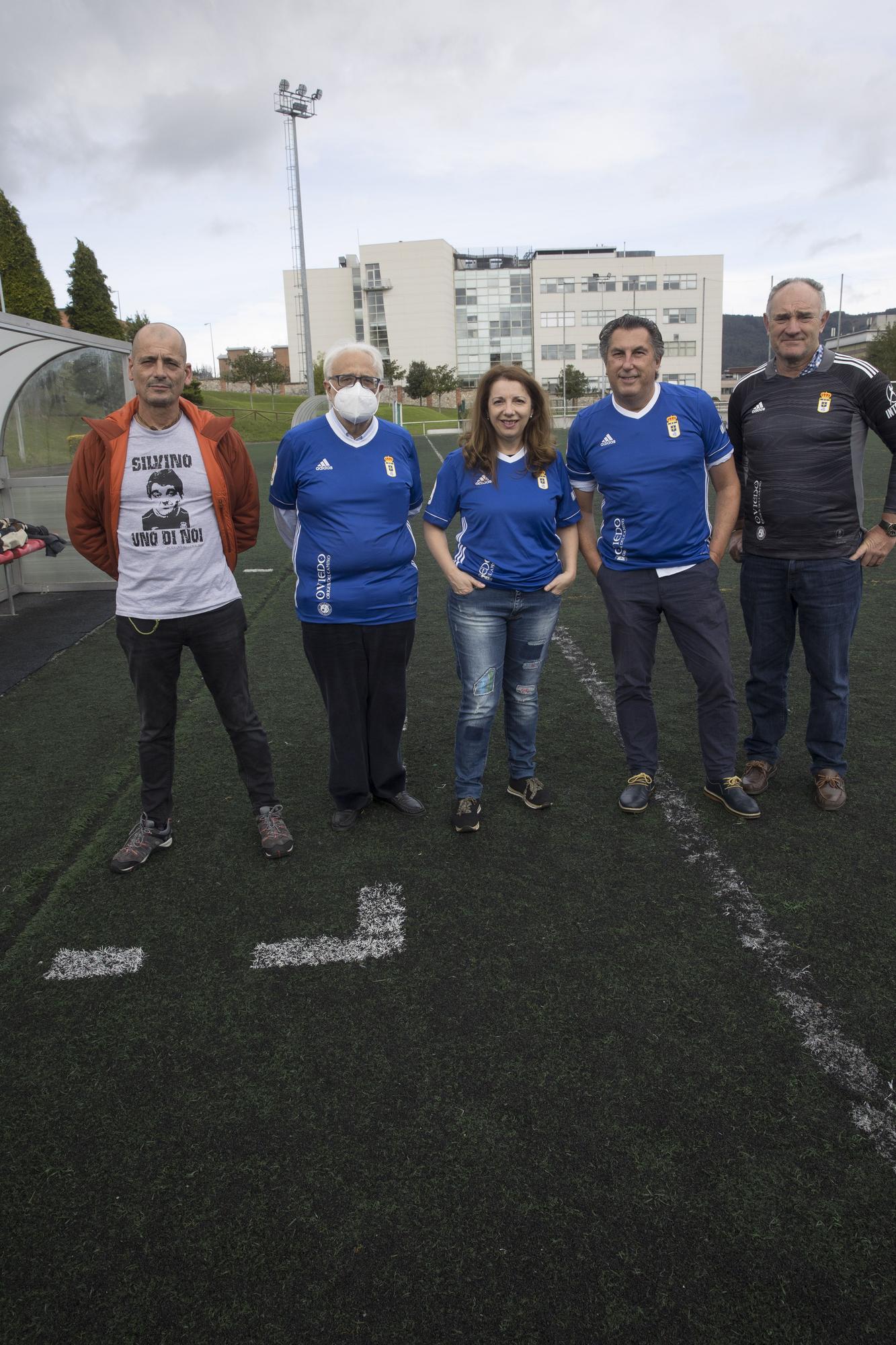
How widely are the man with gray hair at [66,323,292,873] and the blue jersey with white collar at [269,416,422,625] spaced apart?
24cm

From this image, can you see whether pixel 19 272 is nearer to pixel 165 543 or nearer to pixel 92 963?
pixel 165 543

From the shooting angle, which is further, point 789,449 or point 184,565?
point 789,449

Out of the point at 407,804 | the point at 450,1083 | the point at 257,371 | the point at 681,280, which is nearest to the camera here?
the point at 450,1083

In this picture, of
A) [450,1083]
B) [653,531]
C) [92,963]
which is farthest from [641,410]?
[92,963]

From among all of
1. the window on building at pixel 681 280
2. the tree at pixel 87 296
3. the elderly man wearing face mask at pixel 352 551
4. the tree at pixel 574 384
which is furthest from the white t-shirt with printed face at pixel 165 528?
the window on building at pixel 681 280

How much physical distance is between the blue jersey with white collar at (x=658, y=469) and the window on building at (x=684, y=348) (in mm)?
85192

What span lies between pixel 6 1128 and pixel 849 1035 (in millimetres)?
2188

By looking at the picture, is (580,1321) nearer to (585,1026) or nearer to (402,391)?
(585,1026)

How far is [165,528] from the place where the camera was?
3344 mm

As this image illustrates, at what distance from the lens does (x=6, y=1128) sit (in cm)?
223

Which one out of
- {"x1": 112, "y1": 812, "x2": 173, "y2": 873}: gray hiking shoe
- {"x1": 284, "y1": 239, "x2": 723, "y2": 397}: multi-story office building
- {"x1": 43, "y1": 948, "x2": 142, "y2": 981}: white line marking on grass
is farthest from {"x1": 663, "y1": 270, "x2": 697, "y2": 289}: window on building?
{"x1": 43, "y1": 948, "x2": 142, "y2": 981}: white line marking on grass

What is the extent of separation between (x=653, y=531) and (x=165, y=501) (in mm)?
1871

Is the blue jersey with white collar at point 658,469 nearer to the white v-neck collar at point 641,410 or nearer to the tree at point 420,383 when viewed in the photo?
the white v-neck collar at point 641,410

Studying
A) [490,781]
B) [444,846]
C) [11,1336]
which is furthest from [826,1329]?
[490,781]
